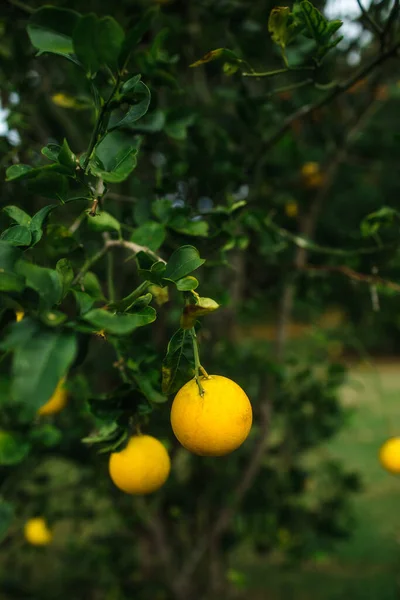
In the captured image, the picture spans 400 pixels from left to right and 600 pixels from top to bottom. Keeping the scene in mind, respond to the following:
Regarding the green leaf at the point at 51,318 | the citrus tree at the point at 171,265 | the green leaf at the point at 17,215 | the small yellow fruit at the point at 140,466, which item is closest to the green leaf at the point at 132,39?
the citrus tree at the point at 171,265

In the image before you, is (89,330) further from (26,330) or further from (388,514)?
(388,514)

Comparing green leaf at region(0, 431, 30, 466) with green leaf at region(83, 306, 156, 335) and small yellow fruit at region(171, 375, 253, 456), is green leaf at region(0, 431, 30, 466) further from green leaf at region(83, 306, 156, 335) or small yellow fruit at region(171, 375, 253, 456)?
green leaf at region(83, 306, 156, 335)

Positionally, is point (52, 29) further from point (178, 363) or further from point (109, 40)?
point (178, 363)

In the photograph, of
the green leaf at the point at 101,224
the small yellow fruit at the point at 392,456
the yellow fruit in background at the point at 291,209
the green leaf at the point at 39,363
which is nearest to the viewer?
the green leaf at the point at 39,363

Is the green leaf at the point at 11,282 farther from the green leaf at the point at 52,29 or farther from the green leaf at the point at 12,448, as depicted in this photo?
the green leaf at the point at 12,448

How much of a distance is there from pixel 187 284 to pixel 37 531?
1641 mm

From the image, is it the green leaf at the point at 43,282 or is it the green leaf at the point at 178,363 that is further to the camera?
the green leaf at the point at 178,363

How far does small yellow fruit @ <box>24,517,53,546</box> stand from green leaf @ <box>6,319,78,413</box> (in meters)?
1.66

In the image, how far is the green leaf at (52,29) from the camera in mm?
730

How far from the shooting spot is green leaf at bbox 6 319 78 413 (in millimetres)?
468

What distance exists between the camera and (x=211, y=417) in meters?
0.69

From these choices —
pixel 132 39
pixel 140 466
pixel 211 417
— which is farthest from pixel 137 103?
pixel 140 466

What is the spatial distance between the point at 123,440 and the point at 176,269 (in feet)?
0.99

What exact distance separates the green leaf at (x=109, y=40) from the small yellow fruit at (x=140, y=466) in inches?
21.4
